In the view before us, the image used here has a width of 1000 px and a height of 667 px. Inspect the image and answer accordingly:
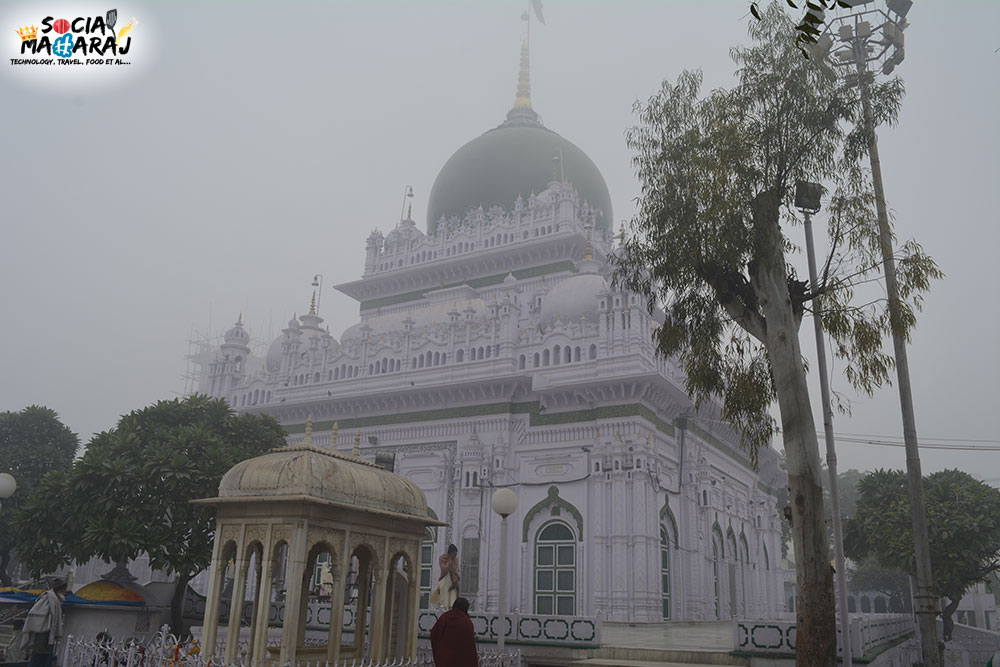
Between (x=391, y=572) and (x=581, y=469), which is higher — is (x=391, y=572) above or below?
below

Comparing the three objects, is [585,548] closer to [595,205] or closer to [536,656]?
[536,656]

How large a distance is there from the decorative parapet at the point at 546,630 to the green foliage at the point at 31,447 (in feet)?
78.3

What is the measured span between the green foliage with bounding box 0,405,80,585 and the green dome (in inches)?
765

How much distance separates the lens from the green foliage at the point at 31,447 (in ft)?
102

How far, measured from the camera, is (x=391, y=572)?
12742 mm

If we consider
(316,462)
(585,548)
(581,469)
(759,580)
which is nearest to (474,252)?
(581,469)

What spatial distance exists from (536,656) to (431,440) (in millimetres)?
15915

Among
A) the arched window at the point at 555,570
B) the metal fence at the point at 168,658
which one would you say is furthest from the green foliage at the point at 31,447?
the metal fence at the point at 168,658

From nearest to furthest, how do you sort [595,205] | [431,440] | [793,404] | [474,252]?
[793,404], [431,440], [474,252], [595,205]

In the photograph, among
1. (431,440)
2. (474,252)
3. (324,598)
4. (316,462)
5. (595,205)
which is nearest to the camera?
(316,462)

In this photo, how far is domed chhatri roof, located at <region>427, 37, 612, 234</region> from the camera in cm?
3797

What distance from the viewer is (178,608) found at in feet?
65.8

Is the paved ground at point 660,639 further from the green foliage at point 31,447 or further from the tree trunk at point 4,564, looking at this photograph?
the green foliage at point 31,447

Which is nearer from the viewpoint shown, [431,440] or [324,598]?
[324,598]
